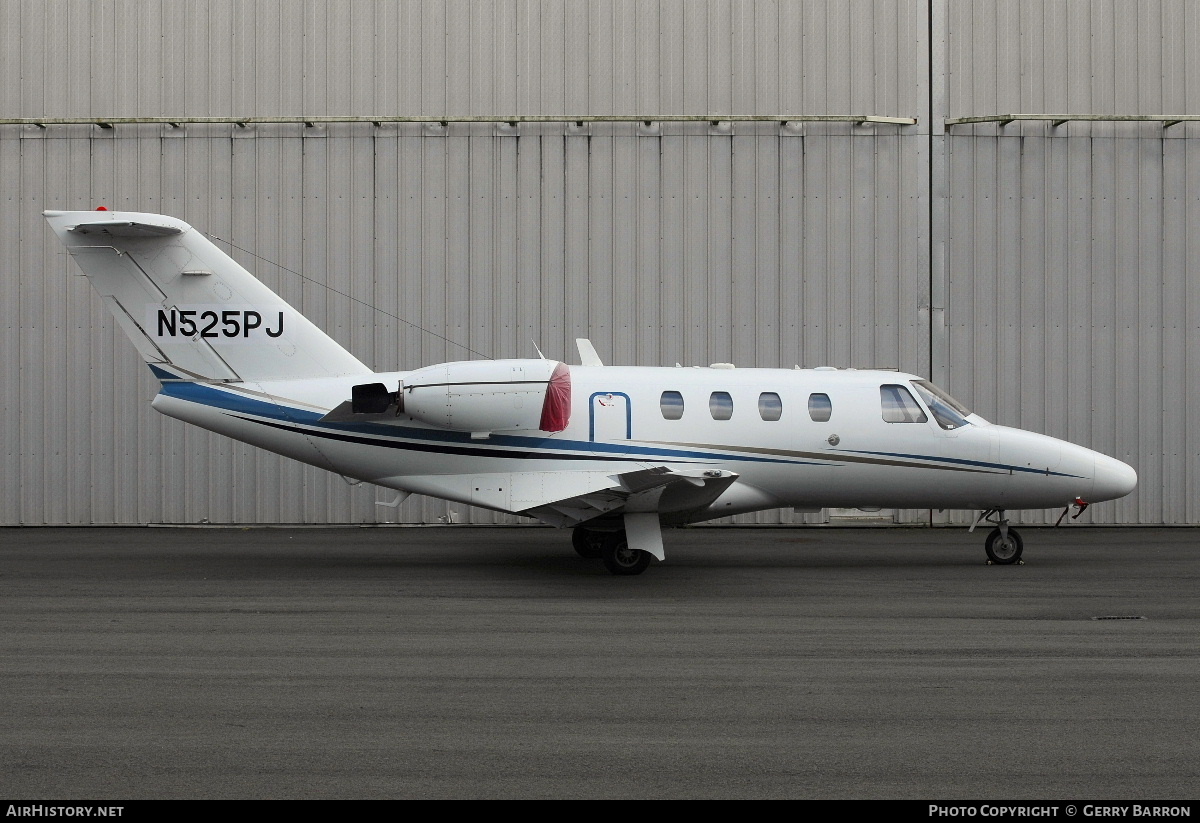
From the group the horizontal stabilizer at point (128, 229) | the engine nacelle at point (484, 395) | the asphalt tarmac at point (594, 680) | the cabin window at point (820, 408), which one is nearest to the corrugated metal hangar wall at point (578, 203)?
the cabin window at point (820, 408)

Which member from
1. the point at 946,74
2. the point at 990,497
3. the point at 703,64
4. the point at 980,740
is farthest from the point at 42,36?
the point at 980,740

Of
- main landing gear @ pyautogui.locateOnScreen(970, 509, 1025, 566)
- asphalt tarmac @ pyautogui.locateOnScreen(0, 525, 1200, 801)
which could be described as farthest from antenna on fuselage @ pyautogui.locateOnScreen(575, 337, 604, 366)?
main landing gear @ pyautogui.locateOnScreen(970, 509, 1025, 566)

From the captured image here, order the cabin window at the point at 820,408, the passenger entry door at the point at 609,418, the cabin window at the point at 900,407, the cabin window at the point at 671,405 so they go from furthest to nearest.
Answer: the cabin window at the point at 900,407 → the cabin window at the point at 820,408 → the cabin window at the point at 671,405 → the passenger entry door at the point at 609,418

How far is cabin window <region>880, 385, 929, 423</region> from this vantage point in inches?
636

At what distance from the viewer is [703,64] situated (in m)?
21.2

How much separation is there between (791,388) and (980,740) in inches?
372

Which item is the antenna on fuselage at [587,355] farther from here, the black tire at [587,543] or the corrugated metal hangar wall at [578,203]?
the corrugated metal hangar wall at [578,203]

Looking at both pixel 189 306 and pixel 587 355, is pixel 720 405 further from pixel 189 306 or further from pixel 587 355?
pixel 189 306

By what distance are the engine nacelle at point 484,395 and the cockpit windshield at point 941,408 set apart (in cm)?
514

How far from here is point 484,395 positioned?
582 inches

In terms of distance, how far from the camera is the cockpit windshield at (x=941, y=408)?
16.2 meters

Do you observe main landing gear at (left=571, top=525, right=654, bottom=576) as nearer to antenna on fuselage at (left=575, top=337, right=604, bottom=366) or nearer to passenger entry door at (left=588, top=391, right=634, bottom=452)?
passenger entry door at (left=588, top=391, right=634, bottom=452)
